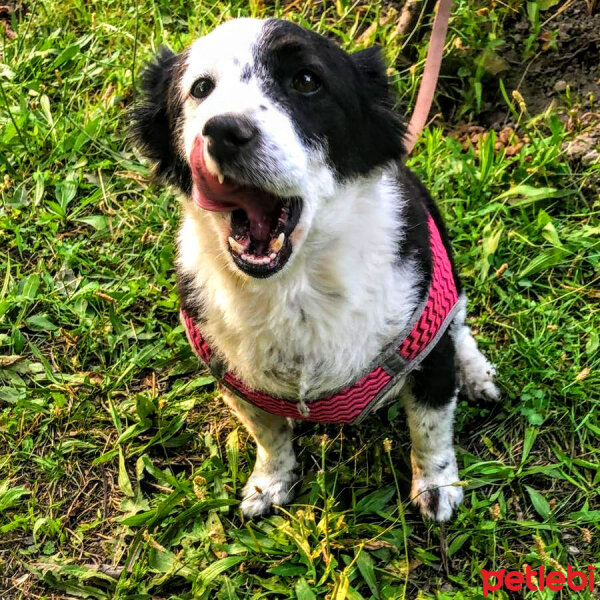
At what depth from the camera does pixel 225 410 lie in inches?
123

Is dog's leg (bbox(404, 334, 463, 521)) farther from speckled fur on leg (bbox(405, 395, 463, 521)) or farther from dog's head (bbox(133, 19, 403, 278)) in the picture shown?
dog's head (bbox(133, 19, 403, 278))

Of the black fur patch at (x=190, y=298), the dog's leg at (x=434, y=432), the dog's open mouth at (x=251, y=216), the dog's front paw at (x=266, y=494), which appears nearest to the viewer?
the dog's open mouth at (x=251, y=216)

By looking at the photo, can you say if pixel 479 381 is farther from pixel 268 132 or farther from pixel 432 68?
pixel 268 132

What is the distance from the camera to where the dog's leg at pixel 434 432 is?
246 centimetres

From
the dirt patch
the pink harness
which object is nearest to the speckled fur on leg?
the pink harness

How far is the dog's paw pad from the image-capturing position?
8.79ft

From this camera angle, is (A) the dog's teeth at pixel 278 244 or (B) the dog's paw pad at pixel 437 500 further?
(B) the dog's paw pad at pixel 437 500

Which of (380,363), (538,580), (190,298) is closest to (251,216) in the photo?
(190,298)

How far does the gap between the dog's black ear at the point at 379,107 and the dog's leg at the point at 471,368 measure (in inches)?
33.9

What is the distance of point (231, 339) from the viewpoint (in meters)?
2.31

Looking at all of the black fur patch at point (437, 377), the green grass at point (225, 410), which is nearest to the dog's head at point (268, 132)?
the black fur patch at point (437, 377)

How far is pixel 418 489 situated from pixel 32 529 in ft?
4.88

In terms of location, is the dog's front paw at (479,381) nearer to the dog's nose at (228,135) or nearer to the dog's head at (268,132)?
the dog's head at (268,132)

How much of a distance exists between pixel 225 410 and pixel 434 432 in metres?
0.95
